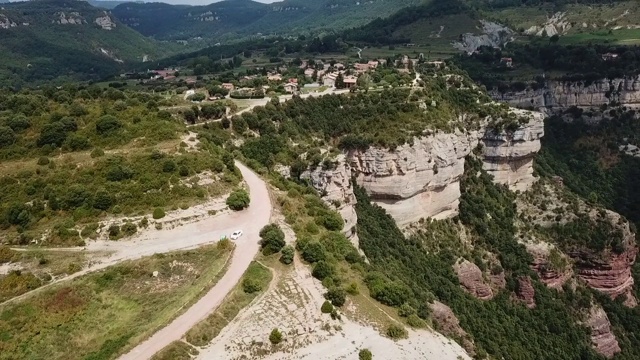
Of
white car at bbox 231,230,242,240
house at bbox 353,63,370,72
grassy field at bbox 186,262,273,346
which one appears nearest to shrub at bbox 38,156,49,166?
white car at bbox 231,230,242,240

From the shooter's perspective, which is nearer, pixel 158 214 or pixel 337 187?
pixel 158 214

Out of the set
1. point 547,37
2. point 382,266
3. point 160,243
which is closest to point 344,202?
point 382,266

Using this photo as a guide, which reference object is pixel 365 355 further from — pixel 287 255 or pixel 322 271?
pixel 287 255

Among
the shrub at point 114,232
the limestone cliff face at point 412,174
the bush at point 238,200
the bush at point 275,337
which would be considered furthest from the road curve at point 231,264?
the limestone cliff face at point 412,174

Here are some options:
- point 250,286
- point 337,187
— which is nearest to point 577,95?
point 337,187

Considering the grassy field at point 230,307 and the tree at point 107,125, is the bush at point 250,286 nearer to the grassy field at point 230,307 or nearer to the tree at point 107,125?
the grassy field at point 230,307

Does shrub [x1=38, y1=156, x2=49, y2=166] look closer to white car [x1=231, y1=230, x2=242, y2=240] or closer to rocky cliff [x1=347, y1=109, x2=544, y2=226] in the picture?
white car [x1=231, y1=230, x2=242, y2=240]
